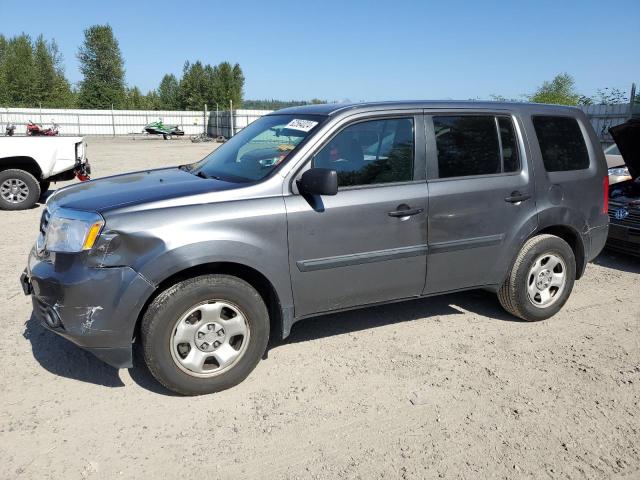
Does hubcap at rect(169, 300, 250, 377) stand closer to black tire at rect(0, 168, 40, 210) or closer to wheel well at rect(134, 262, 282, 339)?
wheel well at rect(134, 262, 282, 339)

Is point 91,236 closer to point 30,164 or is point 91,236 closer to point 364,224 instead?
point 364,224

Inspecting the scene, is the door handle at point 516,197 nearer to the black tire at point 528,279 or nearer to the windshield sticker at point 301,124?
the black tire at point 528,279

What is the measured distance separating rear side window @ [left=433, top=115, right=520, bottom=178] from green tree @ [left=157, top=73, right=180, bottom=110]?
3353 inches

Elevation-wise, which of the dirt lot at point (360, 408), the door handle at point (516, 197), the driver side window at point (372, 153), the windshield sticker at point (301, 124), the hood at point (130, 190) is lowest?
the dirt lot at point (360, 408)

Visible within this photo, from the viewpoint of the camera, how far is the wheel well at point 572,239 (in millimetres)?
4723

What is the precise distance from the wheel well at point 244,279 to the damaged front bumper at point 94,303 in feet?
0.51

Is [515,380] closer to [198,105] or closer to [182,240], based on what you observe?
[182,240]

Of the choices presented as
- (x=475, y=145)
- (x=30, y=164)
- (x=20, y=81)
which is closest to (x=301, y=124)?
(x=475, y=145)

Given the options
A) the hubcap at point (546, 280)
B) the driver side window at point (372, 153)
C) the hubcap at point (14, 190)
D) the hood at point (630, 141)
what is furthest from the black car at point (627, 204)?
the hubcap at point (14, 190)

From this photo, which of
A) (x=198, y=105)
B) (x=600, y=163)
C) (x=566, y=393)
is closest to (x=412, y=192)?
(x=566, y=393)

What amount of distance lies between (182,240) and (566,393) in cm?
262

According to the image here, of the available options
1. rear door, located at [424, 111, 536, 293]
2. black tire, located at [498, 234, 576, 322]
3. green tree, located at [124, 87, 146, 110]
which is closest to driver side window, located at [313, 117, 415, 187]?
rear door, located at [424, 111, 536, 293]

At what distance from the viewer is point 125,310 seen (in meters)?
3.19

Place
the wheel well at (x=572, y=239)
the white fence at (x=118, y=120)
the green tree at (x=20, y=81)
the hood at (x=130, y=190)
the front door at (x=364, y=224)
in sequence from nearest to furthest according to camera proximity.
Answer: the hood at (x=130, y=190), the front door at (x=364, y=224), the wheel well at (x=572, y=239), the white fence at (x=118, y=120), the green tree at (x=20, y=81)
